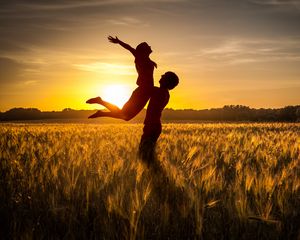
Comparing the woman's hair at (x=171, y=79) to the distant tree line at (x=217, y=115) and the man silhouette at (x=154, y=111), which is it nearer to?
the man silhouette at (x=154, y=111)

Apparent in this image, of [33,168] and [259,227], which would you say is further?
[33,168]

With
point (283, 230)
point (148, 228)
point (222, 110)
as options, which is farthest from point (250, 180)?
point (222, 110)

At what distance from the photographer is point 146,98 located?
4688 millimetres

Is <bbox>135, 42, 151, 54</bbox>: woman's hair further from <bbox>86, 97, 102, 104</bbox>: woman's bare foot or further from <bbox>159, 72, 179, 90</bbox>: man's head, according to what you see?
<bbox>86, 97, 102, 104</bbox>: woman's bare foot

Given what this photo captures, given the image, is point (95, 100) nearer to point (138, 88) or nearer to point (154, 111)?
point (138, 88)

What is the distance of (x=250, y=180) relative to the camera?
346 centimetres

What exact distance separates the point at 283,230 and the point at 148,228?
0.92 m

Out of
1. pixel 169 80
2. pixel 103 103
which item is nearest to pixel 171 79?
pixel 169 80

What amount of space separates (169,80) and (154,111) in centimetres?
43

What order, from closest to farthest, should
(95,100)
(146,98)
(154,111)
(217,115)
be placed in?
(146,98)
(95,100)
(154,111)
(217,115)

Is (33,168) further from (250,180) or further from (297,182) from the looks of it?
(297,182)

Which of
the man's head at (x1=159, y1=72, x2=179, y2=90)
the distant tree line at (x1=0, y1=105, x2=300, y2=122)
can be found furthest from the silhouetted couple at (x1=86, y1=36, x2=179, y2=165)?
the distant tree line at (x1=0, y1=105, x2=300, y2=122)

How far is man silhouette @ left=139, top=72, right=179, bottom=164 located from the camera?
484cm

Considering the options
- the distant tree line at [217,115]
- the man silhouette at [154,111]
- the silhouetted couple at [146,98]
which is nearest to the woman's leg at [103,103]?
the silhouetted couple at [146,98]
